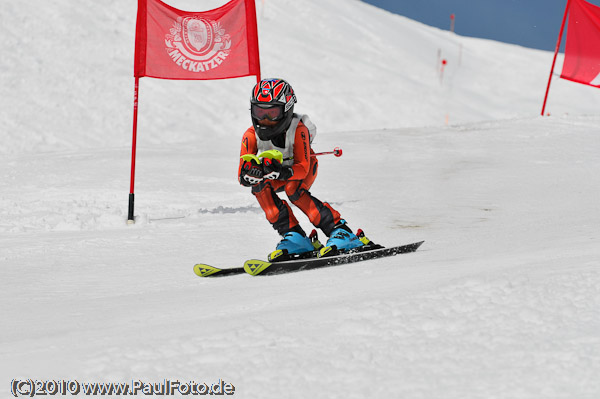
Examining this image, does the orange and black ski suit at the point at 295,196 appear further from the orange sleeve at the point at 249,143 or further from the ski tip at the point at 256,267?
the ski tip at the point at 256,267

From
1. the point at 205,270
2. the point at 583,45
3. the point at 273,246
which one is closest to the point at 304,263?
the point at 205,270

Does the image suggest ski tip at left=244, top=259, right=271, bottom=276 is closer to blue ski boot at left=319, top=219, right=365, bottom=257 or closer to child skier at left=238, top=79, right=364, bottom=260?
child skier at left=238, top=79, right=364, bottom=260

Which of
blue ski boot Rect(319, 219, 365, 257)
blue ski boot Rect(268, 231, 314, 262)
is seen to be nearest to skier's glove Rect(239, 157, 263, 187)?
blue ski boot Rect(268, 231, 314, 262)

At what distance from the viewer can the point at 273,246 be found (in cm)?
719

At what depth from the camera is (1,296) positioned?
489cm

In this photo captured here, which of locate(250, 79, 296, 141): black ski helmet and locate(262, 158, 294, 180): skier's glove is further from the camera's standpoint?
locate(250, 79, 296, 141): black ski helmet


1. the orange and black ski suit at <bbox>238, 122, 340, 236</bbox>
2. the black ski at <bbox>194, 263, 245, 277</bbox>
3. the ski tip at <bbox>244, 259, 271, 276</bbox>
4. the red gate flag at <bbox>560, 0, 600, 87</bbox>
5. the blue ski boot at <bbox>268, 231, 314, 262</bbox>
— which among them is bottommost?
the black ski at <bbox>194, 263, 245, 277</bbox>

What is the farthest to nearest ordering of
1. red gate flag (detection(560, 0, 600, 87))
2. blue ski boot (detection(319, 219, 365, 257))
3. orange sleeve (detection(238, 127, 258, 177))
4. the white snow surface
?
red gate flag (detection(560, 0, 600, 87)) < orange sleeve (detection(238, 127, 258, 177)) < blue ski boot (detection(319, 219, 365, 257)) < the white snow surface

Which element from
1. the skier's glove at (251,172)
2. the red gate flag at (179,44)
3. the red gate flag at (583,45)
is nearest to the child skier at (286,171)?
the skier's glove at (251,172)

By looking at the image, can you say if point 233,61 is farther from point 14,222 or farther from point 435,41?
point 435,41

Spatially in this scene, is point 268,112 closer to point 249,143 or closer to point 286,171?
point 249,143

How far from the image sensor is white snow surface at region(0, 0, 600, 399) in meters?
2.68

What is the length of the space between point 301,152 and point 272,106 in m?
0.50

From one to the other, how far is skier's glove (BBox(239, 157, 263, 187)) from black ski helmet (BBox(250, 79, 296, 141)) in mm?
465
